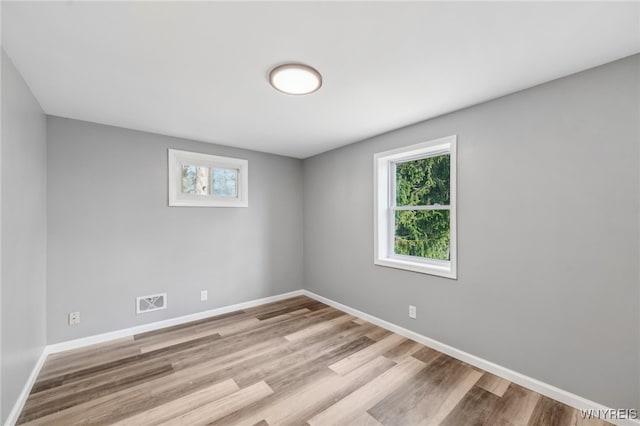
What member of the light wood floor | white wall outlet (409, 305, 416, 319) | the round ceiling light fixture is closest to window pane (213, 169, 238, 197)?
the light wood floor

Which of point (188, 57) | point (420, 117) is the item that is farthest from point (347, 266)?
point (188, 57)

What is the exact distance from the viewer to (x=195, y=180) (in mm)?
3480

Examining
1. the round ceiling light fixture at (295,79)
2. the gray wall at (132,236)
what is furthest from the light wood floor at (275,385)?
the round ceiling light fixture at (295,79)

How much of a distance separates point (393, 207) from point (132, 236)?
3152mm

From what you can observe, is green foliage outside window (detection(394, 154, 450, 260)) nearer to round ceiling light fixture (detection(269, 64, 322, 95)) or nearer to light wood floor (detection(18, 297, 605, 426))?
light wood floor (detection(18, 297, 605, 426))

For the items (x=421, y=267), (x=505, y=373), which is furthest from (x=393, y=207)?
(x=505, y=373)

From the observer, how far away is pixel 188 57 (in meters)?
1.67

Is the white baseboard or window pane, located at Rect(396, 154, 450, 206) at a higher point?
window pane, located at Rect(396, 154, 450, 206)

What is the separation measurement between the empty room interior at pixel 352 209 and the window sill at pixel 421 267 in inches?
1.2

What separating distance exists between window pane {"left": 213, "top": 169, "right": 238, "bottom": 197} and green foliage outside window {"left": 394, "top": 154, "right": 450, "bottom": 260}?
2.33 m

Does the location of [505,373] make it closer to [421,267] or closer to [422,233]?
[421,267]

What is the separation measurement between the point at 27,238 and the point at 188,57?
1888mm

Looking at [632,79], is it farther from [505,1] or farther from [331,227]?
[331,227]
